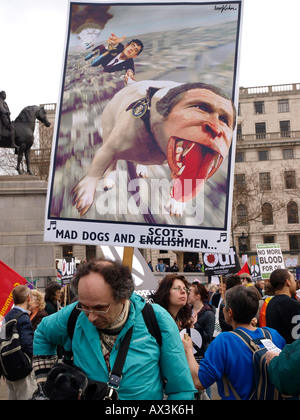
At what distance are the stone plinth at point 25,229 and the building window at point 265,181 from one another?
4419 cm

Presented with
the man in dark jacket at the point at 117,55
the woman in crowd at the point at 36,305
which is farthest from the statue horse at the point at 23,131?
the man in dark jacket at the point at 117,55

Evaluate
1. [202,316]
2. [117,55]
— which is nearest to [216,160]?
[117,55]

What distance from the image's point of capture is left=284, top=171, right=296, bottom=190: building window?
60469mm

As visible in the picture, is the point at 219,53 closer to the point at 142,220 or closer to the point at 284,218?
the point at 142,220

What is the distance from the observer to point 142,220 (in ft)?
13.3

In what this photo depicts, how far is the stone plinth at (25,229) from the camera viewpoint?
17.4 meters

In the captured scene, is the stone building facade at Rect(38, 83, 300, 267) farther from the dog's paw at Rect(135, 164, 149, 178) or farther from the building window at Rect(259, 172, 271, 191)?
the dog's paw at Rect(135, 164, 149, 178)

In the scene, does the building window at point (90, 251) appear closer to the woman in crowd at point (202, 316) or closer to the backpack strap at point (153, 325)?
the woman in crowd at point (202, 316)

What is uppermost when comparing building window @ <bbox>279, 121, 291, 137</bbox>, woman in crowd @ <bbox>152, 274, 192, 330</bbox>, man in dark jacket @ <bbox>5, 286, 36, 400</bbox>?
building window @ <bbox>279, 121, 291, 137</bbox>

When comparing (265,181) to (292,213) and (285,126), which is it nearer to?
(292,213)

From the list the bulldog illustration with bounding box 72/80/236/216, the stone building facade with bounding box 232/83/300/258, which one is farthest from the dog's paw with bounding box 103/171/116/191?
the stone building facade with bounding box 232/83/300/258

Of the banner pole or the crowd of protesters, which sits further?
the banner pole
